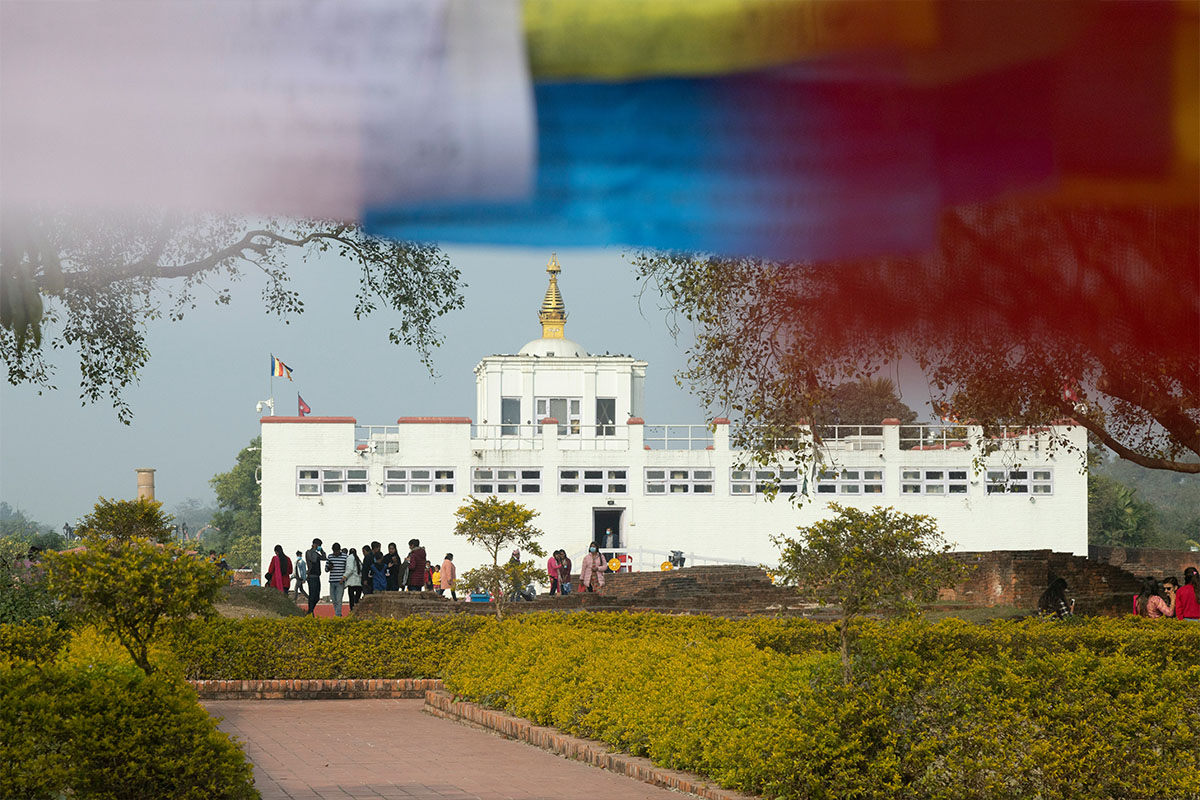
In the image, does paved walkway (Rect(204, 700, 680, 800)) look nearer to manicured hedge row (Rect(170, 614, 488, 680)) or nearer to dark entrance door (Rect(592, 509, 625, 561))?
manicured hedge row (Rect(170, 614, 488, 680))

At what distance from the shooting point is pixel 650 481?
1463 inches

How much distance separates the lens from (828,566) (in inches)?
298

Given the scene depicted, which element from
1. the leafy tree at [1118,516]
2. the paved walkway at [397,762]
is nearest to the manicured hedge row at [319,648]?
the paved walkway at [397,762]

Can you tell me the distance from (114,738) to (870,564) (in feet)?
13.7

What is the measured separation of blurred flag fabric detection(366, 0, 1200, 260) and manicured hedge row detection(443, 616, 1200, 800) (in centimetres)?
587

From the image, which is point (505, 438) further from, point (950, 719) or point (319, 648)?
point (950, 719)

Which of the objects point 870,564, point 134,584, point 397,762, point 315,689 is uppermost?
point 870,564

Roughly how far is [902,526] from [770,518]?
2974cm

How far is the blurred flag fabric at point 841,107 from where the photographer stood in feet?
2.36

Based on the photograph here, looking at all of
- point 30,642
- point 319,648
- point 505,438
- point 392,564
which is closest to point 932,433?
point 30,642

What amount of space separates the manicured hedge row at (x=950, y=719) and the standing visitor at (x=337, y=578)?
13649 millimetres

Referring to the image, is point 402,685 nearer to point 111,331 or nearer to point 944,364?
point 111,331

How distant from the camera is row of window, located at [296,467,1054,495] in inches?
1421

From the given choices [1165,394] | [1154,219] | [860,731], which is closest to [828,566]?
[860,731]
